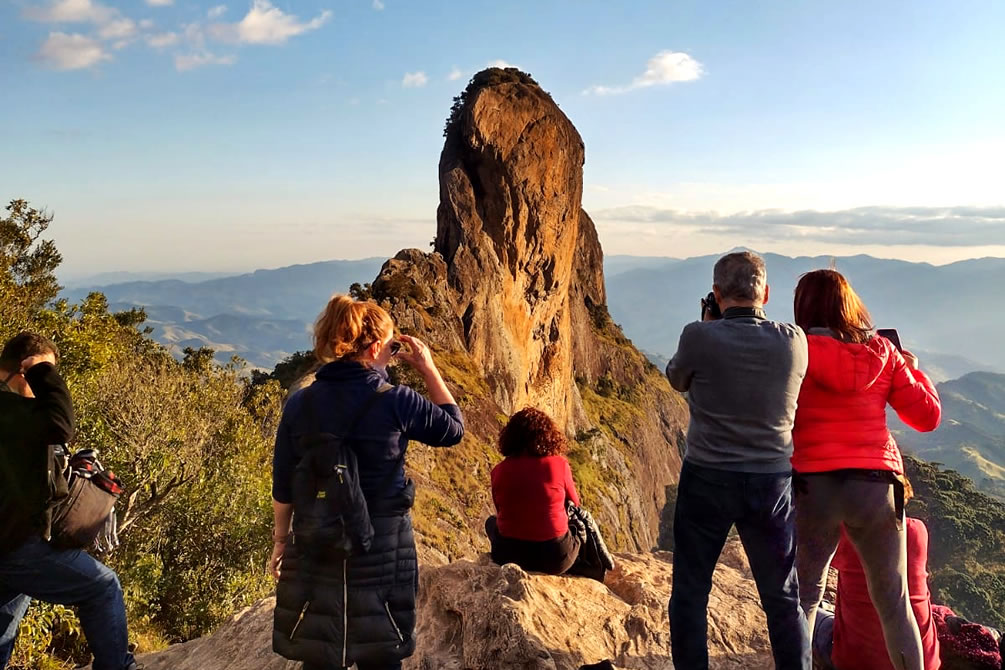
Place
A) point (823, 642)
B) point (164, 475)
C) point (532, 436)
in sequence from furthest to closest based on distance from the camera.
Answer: point (164, 475) → point (532, 436) → point (823, 642)

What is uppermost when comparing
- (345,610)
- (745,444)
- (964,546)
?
(745,444)

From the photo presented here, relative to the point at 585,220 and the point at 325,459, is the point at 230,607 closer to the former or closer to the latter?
the point at 325,459

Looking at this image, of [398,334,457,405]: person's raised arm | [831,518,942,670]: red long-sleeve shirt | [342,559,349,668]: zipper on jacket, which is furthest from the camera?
[831,518,942,670]: red long-sleeve shirt

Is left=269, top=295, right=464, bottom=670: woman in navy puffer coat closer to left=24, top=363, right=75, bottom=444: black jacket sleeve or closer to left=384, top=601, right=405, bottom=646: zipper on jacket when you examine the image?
left=384, top=601, right=405, bottom=646: zipper on jacket

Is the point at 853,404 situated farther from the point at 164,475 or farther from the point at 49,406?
the point at 164,475

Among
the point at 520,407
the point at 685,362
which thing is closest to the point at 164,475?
the point at 685,362

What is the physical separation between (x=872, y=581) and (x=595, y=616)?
2.84m

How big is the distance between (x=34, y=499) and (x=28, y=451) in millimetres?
344

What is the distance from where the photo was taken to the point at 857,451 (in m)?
4.34

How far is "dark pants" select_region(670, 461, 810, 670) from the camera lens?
4.30 meters

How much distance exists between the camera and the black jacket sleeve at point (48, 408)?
4.41 metres

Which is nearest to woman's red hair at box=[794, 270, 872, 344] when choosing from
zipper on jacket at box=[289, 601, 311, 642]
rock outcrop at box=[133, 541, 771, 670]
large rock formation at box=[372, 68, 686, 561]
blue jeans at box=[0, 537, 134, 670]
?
rock outcrop at box=[133, 541, 771, 670]

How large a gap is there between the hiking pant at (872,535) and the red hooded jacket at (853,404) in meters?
0.12

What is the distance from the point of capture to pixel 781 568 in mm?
4375
